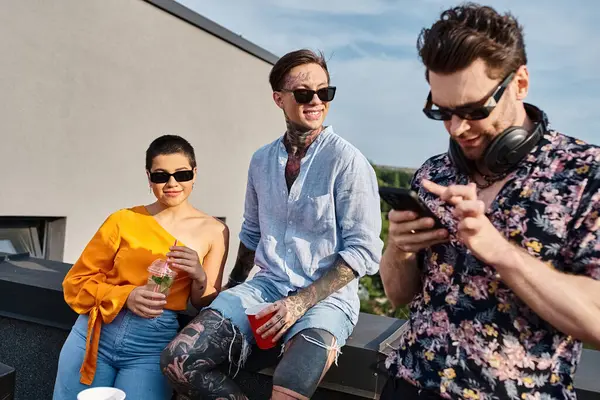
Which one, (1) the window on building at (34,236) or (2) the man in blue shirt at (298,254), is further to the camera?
(1) the window on building at (34,236)

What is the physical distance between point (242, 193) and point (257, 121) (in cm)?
128

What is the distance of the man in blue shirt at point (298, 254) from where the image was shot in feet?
7.79

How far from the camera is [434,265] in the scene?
1.69 meters

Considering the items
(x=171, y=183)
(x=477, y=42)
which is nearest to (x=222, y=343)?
(x=171, y=183)

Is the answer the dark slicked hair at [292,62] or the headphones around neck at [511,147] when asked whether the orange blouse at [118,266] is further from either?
the headphones around neck at [511,147]

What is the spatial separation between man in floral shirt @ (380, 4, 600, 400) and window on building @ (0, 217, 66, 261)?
467 cm

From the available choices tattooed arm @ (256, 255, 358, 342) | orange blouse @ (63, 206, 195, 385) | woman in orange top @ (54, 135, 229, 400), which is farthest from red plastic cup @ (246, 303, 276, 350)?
orange blouse @ (63, 206, 195, 385)

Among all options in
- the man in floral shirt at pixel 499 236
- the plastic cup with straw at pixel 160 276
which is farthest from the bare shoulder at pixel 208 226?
the man in floral shirt at pixel 499 236

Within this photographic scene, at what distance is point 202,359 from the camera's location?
2383mm

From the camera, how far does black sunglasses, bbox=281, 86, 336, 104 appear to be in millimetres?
2871

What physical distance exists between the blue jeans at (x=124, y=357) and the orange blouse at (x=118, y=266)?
3.8 inches

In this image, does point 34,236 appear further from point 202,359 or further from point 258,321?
point 258,321

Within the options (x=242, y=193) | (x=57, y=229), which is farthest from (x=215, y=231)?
(x=242, y=193)

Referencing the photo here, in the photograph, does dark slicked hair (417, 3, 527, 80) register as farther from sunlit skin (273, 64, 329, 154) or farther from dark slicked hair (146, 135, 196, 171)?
dark slicked hair (146, 135, 196, 171)
